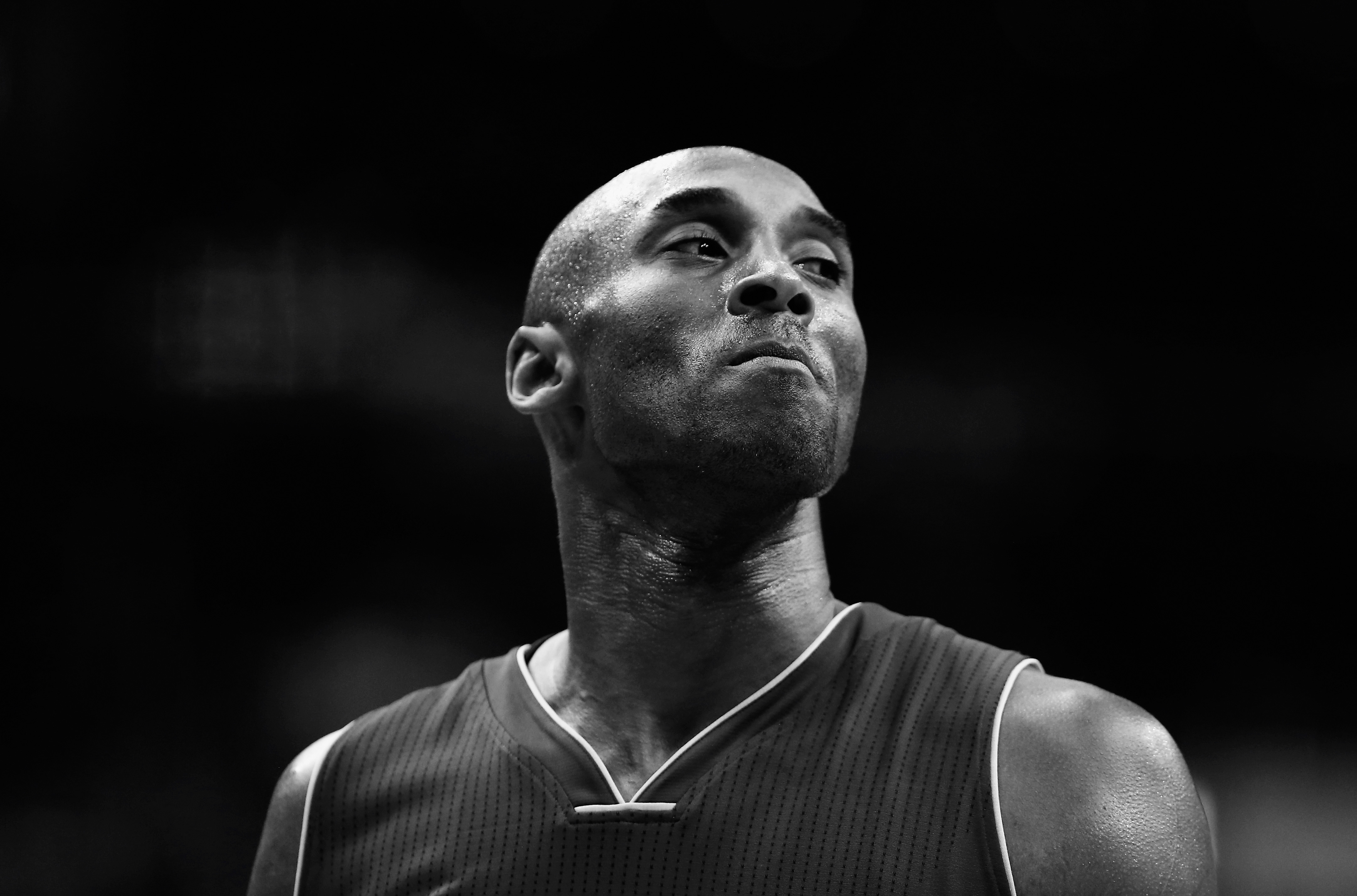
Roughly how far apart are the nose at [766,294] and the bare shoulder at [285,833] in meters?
0.95

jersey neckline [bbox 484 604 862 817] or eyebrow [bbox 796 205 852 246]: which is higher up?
eyebrow [bbox 796 205 852 246]

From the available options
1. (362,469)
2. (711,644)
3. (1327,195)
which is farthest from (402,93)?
(711,644)

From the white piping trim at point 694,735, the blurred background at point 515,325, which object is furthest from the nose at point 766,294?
the blurred background at point 515,325

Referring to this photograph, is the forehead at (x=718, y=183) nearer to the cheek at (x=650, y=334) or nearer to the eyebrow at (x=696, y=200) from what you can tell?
the eyebrow at (x=696, y=200)

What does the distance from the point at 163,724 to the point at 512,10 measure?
2.69m

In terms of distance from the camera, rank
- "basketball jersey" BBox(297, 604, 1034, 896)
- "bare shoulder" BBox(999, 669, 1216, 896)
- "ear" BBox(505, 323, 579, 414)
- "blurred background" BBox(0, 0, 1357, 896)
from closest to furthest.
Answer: "bare shoulder" BBox(999, 669, 1216, 896)
"basketball jersey" BBox(297, 604, 1034, 896)
"ear" BBox(505, 323, 579, 414)
"blurred background" BBox(0, 0, 1357, 896)

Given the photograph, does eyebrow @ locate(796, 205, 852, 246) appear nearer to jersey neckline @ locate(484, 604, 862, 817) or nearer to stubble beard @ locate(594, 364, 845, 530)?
stubble beard @ locate(594, 364, 845, 530)

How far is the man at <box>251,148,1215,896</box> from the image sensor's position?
73.2 inches

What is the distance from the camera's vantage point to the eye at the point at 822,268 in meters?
2.24

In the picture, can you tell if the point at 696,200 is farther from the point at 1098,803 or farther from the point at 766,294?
the point at 1098,803

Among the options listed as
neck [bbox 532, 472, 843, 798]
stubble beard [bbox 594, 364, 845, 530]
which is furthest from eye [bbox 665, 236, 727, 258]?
neck [bbox 532, 472, 843, 798]

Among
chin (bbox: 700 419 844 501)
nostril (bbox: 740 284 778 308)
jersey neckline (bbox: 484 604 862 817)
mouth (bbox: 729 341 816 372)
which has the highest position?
nostril (bbox: 740 284 778 308)

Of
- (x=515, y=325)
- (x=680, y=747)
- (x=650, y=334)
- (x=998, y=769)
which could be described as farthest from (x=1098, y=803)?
(x=515, y=325)

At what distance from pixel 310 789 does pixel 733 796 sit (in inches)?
27.5
